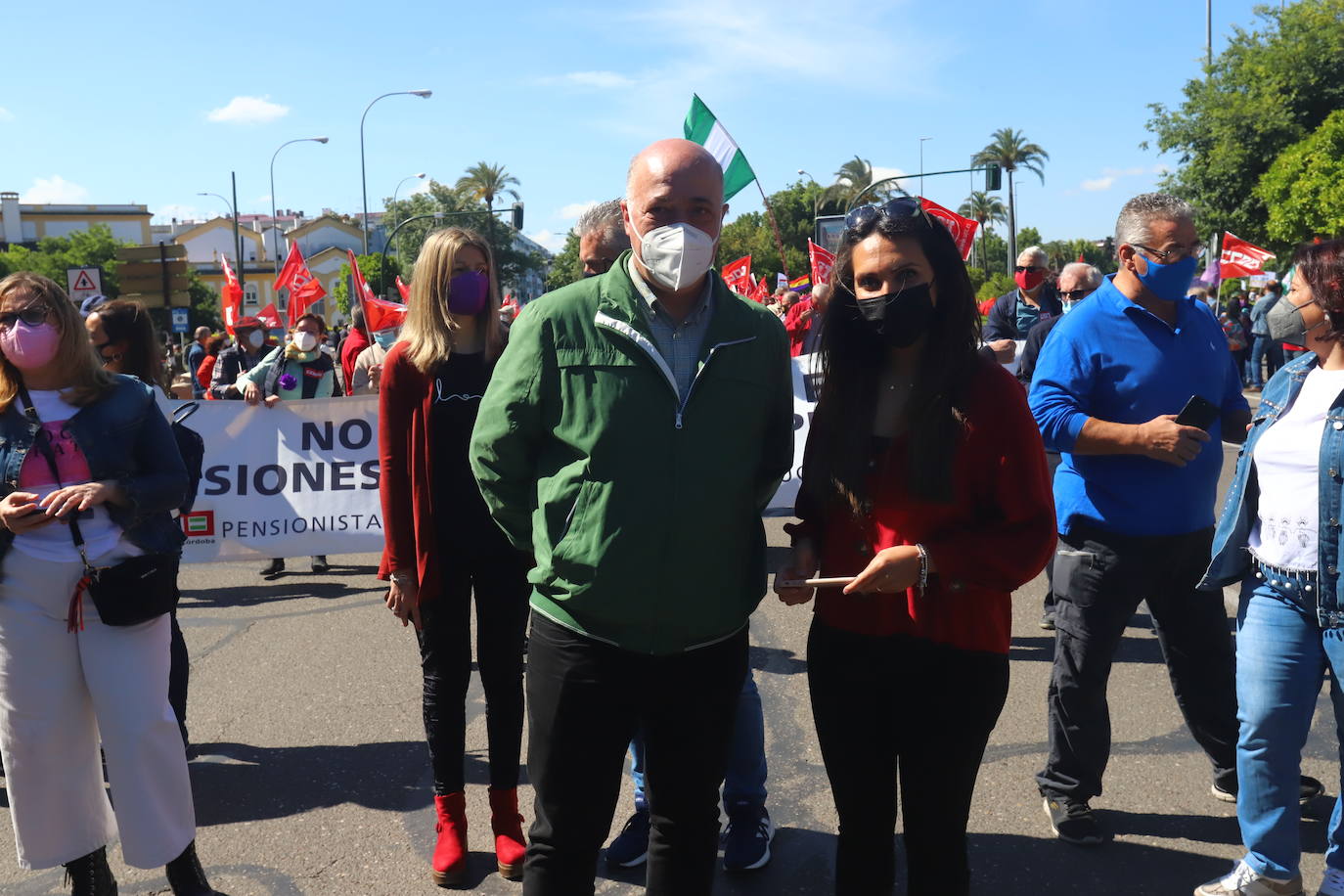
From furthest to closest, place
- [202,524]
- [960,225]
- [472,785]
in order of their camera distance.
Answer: [960,225]
[202,524]
[472,785]

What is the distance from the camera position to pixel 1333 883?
10.4 feet

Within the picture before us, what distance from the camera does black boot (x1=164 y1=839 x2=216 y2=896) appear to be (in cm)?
346

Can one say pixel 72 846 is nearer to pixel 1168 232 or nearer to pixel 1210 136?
pixel 1168 232

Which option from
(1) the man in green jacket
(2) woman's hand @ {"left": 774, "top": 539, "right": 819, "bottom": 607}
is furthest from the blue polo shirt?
(1) the man in green jacket

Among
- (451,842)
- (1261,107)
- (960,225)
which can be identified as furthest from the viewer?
(1261,107)

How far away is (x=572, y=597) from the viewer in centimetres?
243

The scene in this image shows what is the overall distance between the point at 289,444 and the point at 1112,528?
5.35 metres

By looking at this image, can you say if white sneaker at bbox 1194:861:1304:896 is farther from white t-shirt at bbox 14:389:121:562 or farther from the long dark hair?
white t-shirt at bbox 14:389:121:562

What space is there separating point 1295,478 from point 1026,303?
504 centimetres

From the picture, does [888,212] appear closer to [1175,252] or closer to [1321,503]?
[1321,503]

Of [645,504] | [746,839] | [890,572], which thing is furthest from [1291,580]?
[645,504]

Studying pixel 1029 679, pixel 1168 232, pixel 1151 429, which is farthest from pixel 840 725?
pixel 1029 679

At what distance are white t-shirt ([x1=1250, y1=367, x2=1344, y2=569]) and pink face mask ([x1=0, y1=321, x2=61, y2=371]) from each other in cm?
347

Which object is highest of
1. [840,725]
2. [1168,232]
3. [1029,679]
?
[1168,232]
